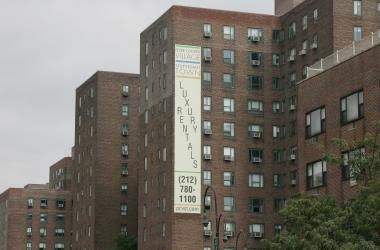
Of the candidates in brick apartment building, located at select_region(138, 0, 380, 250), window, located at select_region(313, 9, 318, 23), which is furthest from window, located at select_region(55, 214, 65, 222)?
window, located at select_region(313, 9, 318, 23)

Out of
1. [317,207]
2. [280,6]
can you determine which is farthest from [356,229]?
[280,6]

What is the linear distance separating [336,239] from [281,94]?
77829mm

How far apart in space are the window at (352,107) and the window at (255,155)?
55578 millimetres

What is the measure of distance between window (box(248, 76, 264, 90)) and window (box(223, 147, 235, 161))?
26.9ft

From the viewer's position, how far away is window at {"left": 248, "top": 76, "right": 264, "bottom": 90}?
123m

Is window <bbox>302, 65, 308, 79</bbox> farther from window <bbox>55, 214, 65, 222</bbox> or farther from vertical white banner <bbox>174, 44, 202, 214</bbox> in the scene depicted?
window <bbox>55, 214, 65, 222</bbox>

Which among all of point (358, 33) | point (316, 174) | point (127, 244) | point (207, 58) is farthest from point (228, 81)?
point (316, 174)

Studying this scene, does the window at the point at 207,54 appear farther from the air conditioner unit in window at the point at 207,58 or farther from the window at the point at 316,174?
the window at the point at 316,174

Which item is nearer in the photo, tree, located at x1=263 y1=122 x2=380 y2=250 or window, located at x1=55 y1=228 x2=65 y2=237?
tree, located at x1=263 y1=122 x2=380 y2=250

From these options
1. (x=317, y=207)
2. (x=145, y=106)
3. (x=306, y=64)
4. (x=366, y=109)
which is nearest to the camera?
(x=317, y=207)

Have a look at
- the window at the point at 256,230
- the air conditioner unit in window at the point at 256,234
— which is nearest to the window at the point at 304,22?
the window at the point at 256,230

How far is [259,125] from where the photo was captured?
123250 millimetres

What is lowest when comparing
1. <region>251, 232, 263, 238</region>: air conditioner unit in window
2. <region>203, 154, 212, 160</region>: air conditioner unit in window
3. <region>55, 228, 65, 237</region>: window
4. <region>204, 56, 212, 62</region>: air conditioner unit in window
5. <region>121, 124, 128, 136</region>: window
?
<region>251, 232, 263, 238</region>: air conditioner unit in window

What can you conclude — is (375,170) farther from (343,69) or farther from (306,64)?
(306,64)
